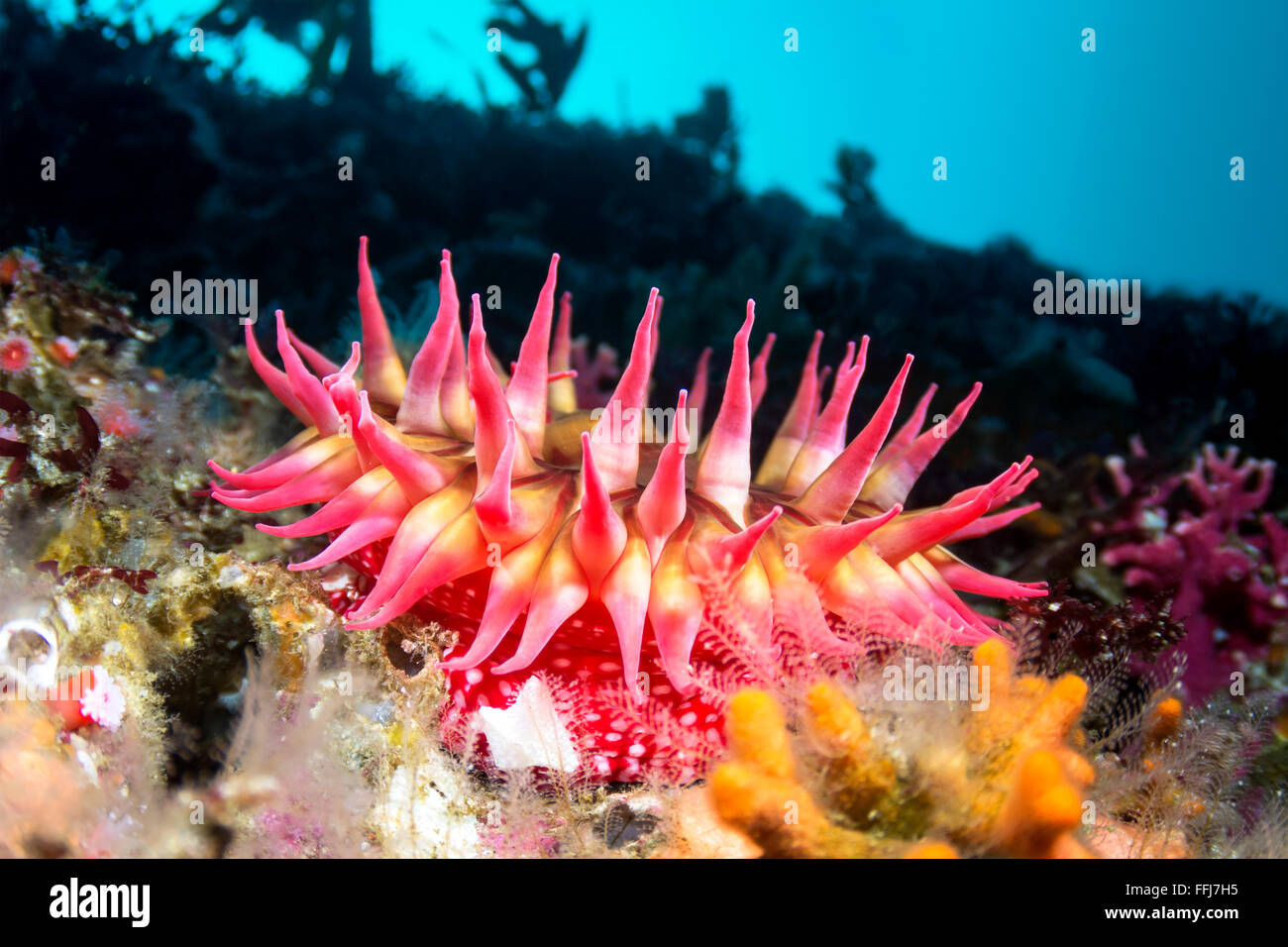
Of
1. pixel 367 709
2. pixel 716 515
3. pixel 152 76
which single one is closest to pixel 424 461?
pixel 367 709

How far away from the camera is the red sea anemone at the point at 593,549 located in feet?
6.18

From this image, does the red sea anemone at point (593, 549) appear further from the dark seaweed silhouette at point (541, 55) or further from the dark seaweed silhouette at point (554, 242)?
the dark seaweed silhouette at point (541, 55)

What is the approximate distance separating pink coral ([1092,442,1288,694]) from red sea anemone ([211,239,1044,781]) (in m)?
1.38

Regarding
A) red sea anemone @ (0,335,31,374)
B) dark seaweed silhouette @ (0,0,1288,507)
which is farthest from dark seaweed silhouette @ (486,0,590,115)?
red sea anemone @ (0,335,31,374)

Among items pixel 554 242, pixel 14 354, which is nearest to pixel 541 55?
pixel 554 242

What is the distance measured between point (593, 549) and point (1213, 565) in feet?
9.25

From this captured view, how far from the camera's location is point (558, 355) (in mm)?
3201

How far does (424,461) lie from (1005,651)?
61.7 inches

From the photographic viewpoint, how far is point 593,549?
1.90 m

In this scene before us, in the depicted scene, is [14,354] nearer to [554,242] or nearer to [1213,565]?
[554,242]

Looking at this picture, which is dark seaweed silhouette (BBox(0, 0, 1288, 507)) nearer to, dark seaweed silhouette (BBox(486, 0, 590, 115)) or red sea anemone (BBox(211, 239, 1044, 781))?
dark seaweed silhouette (BBox(486, 0, 590, 115))

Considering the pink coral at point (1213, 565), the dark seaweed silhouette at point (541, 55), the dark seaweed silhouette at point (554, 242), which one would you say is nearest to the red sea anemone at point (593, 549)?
the pink coral at point (1213, 565)
